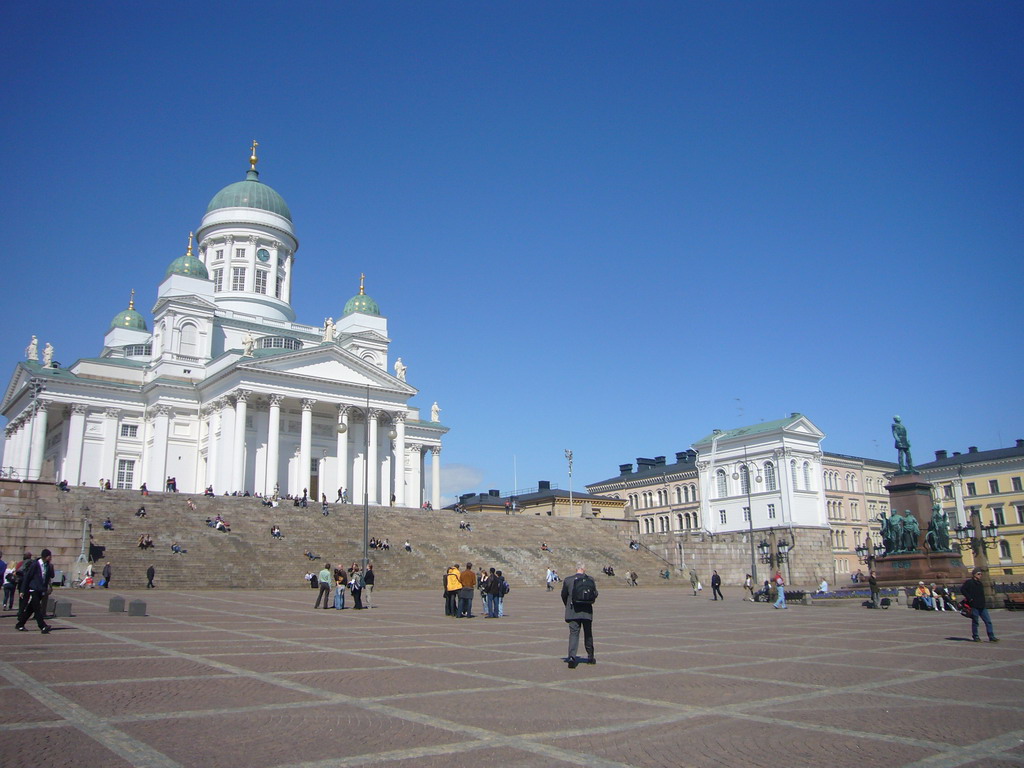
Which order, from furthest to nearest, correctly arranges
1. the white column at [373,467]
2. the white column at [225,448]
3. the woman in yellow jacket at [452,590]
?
the white column at [373,467]
the white column at [225,448]
the woman in yellow jacket at [452,590]

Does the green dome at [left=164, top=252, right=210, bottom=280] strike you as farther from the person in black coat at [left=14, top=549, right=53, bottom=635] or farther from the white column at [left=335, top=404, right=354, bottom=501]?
the person in black coat at [left=14, top=549, right=53, bottom=635]

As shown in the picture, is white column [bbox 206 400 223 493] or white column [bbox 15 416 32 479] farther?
white column [bbox 15 416 32 479]

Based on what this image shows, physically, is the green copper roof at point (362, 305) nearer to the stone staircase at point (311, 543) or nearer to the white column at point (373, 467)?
the white column at point (373, 467)

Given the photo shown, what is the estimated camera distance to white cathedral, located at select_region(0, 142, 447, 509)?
197ft

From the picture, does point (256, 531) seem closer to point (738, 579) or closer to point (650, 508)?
point (738, 579)

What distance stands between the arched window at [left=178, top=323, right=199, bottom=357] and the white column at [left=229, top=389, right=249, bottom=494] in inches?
434

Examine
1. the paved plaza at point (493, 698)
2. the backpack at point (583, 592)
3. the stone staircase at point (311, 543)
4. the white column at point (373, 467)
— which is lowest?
the paved plaza at point (493, 698)

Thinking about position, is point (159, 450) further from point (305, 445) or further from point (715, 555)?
point (715, 555)

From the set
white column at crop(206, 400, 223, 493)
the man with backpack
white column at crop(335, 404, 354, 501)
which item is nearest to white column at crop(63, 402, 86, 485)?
white column at crop(206, 400, 223, 493)

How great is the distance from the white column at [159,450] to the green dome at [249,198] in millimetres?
23710

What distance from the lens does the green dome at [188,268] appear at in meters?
69.1

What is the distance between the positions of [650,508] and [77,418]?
63057mm

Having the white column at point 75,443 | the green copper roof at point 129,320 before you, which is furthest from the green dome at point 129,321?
the white column at point 75,443

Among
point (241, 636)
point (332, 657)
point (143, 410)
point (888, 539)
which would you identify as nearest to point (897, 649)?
point (332, 657)
